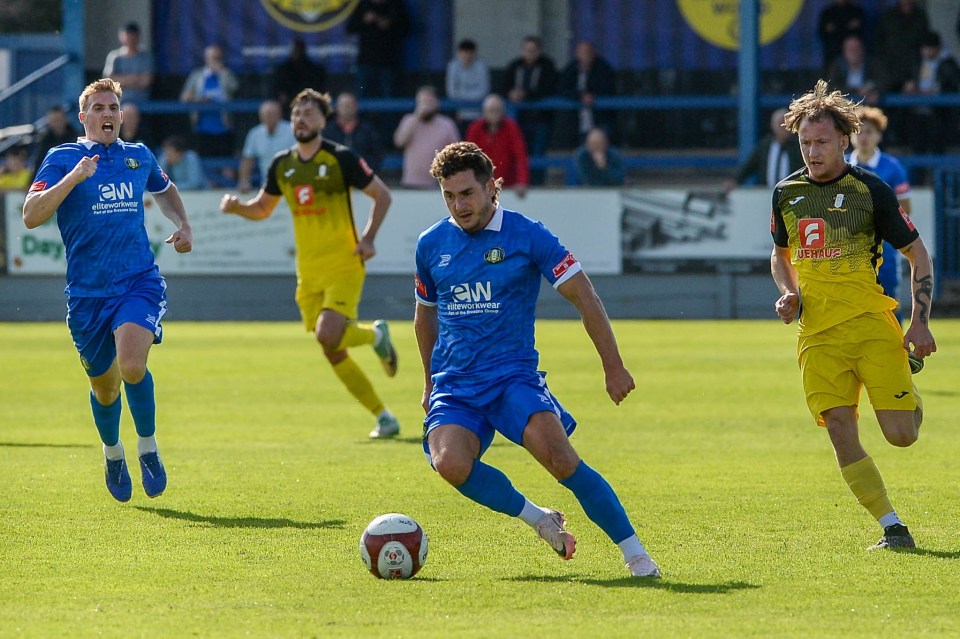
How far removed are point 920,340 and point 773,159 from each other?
41.1 feet

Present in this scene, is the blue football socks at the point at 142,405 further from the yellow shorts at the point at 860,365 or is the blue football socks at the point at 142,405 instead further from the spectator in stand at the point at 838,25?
the spectator in stand at the point at 838,25

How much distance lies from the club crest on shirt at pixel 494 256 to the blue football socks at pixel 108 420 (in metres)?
2.95

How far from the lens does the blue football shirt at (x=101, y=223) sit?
8.62 metres

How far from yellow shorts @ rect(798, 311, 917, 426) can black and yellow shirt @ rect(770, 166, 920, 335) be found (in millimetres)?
60

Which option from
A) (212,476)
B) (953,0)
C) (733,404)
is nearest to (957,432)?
(733,404)

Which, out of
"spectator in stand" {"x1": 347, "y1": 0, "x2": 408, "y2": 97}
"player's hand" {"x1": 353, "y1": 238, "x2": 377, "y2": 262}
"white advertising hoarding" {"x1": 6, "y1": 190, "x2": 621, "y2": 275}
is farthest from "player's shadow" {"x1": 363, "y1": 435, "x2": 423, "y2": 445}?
"spectator in stand" {"x1": 347, "y1": 0, "x2": 408, "y2": 97}

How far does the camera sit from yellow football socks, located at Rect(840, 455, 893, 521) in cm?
715

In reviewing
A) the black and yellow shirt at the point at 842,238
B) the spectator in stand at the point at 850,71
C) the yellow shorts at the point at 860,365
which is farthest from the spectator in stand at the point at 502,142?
the yellow shorts at the point at 860,365

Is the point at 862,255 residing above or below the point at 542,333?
above

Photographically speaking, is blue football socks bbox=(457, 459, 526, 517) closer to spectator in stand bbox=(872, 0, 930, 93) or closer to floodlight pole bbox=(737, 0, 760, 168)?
floodlight pole bbox=(737, 0, 760, 168)

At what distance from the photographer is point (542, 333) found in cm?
1997

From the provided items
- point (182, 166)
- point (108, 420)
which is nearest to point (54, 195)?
point (108, 420)

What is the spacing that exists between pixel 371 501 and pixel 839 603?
3199 mm

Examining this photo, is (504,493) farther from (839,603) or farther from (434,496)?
(434,496)
